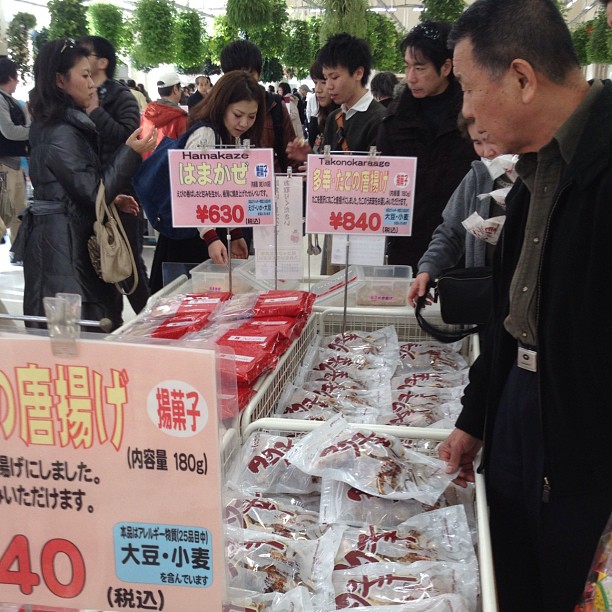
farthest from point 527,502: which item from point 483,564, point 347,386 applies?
point 347,386

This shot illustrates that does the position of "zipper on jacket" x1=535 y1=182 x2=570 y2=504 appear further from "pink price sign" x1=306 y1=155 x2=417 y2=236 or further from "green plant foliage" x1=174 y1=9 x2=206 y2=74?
"green plant foliage" x1=174 y1=9 x2=206 y2=74

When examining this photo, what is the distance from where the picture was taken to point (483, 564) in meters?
1.09

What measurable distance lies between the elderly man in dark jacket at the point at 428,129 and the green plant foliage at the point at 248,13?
8.38 ft

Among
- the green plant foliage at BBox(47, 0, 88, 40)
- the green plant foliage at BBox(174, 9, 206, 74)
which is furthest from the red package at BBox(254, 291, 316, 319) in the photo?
the green plant foliage at BBox(174, 9, 206, 74)

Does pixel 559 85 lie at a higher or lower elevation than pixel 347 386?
higher

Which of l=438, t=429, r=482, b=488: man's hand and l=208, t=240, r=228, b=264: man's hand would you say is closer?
l=438, t=429, r=482, b=488: man's hand

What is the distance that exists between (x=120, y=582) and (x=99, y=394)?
0.86 feet

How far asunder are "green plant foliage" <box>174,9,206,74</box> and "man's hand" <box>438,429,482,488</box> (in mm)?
5905

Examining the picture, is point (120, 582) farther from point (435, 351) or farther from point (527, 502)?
point (435, 351)

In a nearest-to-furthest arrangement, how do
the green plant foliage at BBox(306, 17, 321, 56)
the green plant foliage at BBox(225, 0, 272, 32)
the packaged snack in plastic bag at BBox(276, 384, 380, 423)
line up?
the packaged snack in plastic bag at BBox(276, 384, 380, 423) < the green plant foliage at BBox(225, 0, 272, 32) < the green plant foliage at BBox(306, 17, 321, 56)

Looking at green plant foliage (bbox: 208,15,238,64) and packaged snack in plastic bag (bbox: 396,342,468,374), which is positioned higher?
green plant foliage (bbox: 208,15,238,64)

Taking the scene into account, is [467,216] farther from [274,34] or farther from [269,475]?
[274,34]

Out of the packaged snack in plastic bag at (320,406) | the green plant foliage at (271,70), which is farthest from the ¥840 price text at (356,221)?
the green plant foliage at (271,70)

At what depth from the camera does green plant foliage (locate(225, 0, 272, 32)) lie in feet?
16.7
